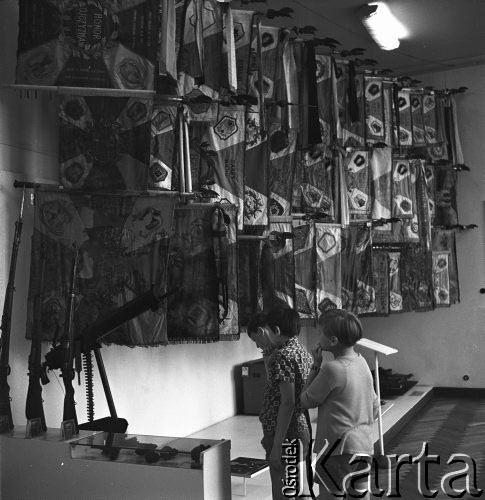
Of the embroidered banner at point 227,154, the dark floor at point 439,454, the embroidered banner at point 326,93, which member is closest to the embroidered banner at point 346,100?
the embroidered banner at point 326,93

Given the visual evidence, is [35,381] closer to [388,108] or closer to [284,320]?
[284,320]

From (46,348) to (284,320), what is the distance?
197 cm

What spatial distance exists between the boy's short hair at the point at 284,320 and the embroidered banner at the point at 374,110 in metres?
4.90

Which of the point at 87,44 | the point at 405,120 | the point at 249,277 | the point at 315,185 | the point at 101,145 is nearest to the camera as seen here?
the point at 87,44

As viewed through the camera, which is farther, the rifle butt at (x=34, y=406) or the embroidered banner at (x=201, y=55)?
the embroidered banner at (x=201, y=55)

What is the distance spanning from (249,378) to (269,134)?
2.49 metres

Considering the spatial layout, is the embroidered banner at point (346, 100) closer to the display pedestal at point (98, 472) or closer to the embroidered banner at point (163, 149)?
the embroidered banner at point (163, 149)

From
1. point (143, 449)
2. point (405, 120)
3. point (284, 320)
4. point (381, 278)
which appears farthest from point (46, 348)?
point (405, 120)

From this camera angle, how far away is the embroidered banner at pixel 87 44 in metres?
4.67

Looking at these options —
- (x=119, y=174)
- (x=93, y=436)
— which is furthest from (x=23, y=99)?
(x=93, y=436)

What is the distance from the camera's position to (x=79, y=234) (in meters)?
4.89

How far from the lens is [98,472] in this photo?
3.73 meters

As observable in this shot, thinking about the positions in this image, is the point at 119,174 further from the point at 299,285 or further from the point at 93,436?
the point at 299,285

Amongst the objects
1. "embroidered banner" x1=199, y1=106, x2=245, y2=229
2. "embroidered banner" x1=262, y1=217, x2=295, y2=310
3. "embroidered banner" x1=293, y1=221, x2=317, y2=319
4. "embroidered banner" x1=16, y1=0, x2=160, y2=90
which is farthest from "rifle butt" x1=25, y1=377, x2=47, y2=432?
"embroidered banner" x1=293, y1=221, x2=317, y2=319
